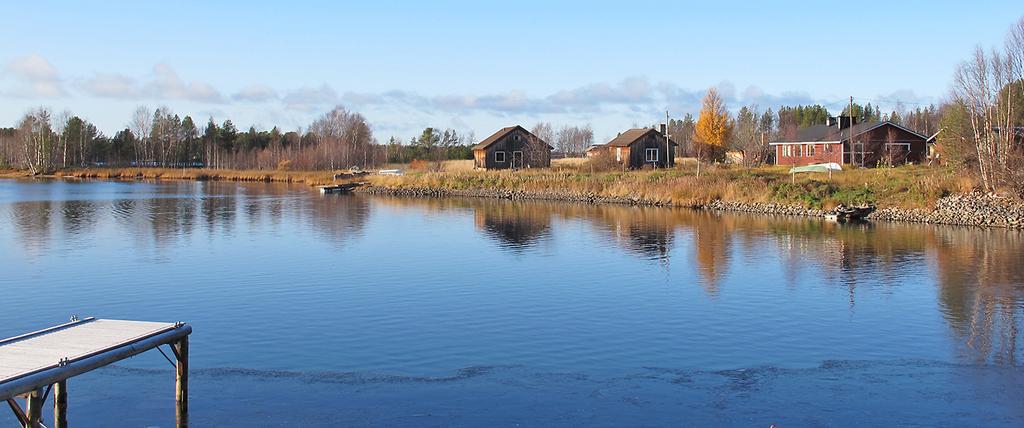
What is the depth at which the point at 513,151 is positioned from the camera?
8675 centimetres

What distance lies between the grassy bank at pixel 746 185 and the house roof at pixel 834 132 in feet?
19.6

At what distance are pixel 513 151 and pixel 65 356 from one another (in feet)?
251

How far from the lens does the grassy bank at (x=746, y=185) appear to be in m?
45.7

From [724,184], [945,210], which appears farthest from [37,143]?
[945,210]

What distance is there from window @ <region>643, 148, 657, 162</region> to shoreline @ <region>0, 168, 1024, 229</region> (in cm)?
1651

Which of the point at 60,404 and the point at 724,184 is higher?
the point at 724,184

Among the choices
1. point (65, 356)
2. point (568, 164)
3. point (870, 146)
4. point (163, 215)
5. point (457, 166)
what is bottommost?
point (65, 356)

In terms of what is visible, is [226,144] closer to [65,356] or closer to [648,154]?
[648,154]

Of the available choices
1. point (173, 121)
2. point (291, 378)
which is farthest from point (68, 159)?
point (291, 378)

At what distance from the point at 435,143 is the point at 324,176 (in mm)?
37902

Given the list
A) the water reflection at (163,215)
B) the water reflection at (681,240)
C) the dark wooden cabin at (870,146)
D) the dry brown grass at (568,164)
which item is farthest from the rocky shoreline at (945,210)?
the water reflection at (163,215)

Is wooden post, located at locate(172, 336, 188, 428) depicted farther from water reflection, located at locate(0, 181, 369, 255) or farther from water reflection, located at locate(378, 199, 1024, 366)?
water reflection, located at locate(0, 181, 369, 255)

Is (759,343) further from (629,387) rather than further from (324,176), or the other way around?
(324,176)

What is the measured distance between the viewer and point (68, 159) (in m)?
120
